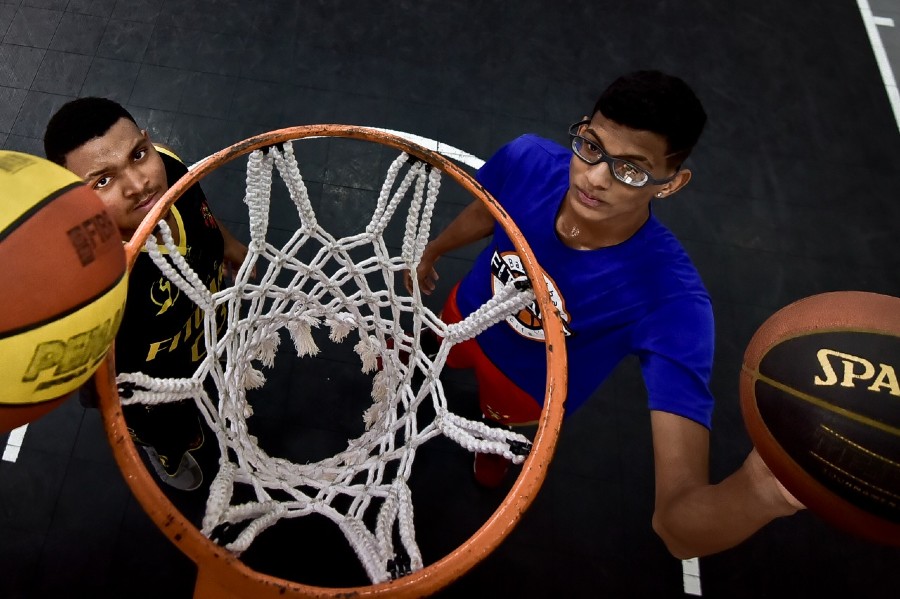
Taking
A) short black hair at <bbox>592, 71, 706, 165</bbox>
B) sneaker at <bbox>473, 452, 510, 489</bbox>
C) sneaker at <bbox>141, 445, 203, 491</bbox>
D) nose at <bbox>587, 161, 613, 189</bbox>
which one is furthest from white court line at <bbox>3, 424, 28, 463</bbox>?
short black hair at <bbox>592, 71, 706, 165</bbox>

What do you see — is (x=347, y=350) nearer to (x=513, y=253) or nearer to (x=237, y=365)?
(x=237, y=365)

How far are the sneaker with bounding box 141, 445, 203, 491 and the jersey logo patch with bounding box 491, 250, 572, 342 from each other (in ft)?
4.71

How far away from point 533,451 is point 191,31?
11.7ft

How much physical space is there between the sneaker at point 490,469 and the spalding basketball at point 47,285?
1.68 m

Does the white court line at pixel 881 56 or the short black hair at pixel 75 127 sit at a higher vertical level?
the white court line at pixel 881 56

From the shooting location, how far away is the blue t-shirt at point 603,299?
4.68 ft

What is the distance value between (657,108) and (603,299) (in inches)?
20.0

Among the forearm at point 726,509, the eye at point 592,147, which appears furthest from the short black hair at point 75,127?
the forearm at point 726,509

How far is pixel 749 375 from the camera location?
1186 millimetres

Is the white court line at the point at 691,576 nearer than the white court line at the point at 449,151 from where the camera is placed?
Yes

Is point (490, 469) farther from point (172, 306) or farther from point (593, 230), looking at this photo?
point (172, 306)

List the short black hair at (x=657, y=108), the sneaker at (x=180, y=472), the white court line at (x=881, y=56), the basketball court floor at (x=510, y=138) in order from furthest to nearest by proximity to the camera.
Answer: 1. the white court line at (x=881, y=56)
2. the basketball court floor at (x=510, y=138)
3. the sneaker at (x=180, y=472)
4. the short black hair at (x=657, y=108)

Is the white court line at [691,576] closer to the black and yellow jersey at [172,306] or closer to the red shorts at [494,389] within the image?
the red shorts at [494,389]

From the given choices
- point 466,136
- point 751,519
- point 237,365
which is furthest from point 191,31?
point 751,519
